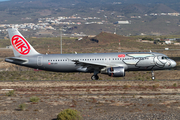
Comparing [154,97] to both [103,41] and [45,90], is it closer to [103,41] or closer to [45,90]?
[45,90]

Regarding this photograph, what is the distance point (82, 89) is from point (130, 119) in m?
12.5

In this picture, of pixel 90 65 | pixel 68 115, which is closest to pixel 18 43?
pixel 90 65

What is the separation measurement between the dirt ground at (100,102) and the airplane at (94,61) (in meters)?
4.21

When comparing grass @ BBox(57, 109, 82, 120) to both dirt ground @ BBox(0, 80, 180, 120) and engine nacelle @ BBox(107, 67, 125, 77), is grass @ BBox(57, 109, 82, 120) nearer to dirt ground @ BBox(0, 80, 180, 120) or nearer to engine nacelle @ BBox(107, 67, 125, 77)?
dirt ground @ BBox(0, 80, 180, 120)

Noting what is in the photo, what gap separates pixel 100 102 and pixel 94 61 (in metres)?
13.8

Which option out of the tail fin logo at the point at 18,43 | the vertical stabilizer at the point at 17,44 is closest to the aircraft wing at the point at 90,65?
the vertical stabilizer at the point at 17,44

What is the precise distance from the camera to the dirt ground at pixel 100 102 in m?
18.7

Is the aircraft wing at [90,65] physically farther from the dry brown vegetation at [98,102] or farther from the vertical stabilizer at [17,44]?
the vertical stabilizer at [17,44]

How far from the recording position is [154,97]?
80.5ft

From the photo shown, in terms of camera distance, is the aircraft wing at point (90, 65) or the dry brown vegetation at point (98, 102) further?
the aircraft wing at point (90, 65)

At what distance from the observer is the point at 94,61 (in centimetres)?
3619

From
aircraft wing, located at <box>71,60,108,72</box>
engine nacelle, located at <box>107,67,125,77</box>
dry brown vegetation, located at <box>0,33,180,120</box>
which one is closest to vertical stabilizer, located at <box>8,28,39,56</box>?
dry brown vegetation, located at <box>0,33,180,120</box>

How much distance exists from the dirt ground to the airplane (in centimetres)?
421

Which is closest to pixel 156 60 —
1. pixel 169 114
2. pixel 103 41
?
pixel 169 114
